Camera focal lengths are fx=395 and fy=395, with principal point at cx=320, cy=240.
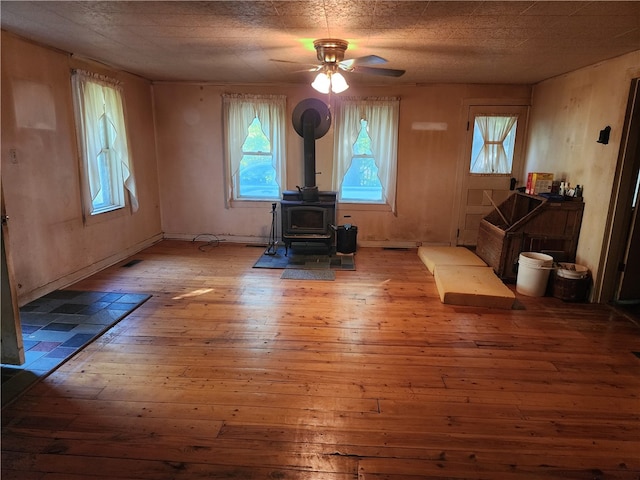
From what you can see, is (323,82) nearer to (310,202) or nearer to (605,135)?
(310,202)

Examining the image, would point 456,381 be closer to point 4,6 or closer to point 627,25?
point 627,25

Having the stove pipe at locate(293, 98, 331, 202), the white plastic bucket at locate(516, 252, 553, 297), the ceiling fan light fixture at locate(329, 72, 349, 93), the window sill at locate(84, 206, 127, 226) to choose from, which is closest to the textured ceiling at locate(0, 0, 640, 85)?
the ceiling fan light fixture at locate(329, 72, 349, 93)

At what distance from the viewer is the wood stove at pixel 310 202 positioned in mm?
5293

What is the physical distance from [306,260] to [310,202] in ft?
2.56

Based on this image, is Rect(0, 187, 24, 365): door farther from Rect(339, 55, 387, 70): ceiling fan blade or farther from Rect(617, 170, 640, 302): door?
Rect(617, 170, 640, 302): door

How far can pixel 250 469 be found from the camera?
1817 millimetres

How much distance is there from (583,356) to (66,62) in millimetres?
5238

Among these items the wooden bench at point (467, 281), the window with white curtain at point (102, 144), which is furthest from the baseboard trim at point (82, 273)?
the wooden bench at point (467, 281)

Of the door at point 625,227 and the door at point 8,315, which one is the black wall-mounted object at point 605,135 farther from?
the door at point 8,315

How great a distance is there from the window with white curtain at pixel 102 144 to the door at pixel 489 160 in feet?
14.8

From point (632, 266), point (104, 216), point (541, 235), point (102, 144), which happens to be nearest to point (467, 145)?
point (541, 235)

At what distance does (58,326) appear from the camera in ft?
10.3

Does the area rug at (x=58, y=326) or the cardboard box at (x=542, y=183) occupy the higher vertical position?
the cardboard box at (x=542, y=183)

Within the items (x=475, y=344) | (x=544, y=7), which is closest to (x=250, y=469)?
(x=475, y=344)
